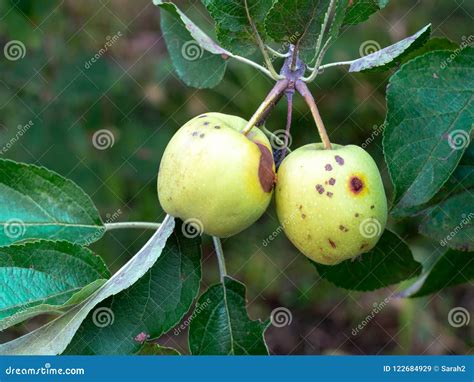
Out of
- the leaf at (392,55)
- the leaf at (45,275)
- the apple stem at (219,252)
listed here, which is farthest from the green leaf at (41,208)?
the leaf at (392,55)

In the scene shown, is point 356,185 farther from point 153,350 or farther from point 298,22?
point 153,350

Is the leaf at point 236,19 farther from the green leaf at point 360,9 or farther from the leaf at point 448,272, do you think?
the leaf at point 448,272

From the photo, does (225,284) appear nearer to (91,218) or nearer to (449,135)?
(91,218)

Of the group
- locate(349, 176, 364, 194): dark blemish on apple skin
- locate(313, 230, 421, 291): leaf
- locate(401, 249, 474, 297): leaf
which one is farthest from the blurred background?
locate(349, 176, 364, 194): dark blemish on apple skin

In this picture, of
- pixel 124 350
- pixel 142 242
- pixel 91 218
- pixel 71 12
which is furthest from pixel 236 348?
pixel 71 12

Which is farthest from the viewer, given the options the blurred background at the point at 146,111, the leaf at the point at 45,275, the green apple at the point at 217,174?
the blurred background at the point at 146,111

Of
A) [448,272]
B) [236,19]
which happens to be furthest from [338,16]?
[448,272]
